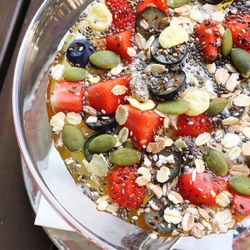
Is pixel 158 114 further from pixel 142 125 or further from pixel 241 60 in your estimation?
pixel 241 60

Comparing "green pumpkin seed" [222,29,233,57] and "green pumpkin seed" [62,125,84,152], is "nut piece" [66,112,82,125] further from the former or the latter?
"green pumpkin seed" [222,29,233,57]

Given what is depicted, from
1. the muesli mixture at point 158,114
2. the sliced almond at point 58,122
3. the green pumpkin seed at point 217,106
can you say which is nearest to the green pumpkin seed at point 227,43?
the muesli mixture at point 158,114

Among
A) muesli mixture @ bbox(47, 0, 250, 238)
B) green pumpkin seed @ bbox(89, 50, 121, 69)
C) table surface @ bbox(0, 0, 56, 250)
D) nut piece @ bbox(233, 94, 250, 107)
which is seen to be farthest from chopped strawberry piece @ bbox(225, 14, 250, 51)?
table surface @ bbox(0, 0, 56, 250)

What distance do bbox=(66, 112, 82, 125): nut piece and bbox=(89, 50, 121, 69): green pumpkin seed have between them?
101mm

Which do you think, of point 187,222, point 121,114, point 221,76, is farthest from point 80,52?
point 187,222

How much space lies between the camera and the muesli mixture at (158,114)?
0.98 meters

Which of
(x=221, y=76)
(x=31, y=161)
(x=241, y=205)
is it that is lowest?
(x=241, y=205)

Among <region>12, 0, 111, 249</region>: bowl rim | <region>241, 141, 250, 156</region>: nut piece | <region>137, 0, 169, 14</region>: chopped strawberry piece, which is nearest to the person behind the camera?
<region>12, 0, 111, 249</region>: bowl rim

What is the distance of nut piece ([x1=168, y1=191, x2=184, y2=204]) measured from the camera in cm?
98

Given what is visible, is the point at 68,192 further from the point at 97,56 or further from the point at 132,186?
the point at 97,56

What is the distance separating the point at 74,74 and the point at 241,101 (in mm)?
303

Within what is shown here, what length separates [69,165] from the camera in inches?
40.9

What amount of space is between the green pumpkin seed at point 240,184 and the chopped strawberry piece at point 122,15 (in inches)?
14.1

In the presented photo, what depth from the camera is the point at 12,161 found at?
3.71ft
